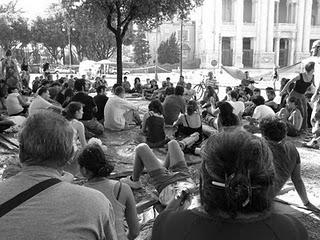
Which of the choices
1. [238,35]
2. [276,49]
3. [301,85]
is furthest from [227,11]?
[301,85]

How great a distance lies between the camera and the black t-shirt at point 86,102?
869 cm

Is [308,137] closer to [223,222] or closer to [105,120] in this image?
[105,120]

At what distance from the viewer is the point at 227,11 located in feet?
186

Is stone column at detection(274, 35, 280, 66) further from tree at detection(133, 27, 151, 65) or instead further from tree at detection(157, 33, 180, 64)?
tree at detection(133, 27, 151, 65)

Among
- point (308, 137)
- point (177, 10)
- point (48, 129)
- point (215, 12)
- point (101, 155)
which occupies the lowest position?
point (308, 137)

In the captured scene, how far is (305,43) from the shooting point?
184ft

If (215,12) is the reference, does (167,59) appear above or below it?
below

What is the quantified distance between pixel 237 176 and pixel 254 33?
184 feet

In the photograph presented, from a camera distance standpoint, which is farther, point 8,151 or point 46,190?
point 8,151

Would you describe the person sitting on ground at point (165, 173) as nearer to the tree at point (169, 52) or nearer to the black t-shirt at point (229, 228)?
the black t-shirt at point (229, 228)

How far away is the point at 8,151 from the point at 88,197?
20.2 feet

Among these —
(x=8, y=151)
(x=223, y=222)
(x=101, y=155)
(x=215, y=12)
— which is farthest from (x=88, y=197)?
(x=215, y=12)

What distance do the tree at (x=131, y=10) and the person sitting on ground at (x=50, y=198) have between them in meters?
14.2

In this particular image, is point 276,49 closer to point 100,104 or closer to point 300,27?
point 300,27
